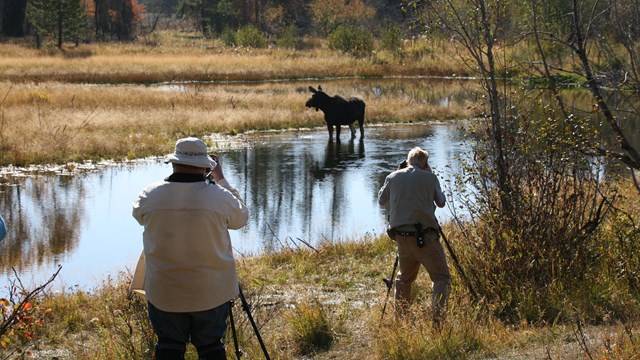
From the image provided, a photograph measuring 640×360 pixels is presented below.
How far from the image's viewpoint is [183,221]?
530 cm

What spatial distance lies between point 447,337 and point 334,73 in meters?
45.7

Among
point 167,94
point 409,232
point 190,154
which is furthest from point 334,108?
point 190,154

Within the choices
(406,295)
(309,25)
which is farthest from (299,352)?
Answer: (309,25)

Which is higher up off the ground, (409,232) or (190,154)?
(190,154)

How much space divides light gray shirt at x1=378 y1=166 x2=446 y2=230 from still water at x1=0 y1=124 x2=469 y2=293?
220 cm

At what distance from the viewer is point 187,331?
18.0 ft

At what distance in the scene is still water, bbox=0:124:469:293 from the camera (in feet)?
45.4

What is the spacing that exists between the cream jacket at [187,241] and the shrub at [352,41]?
52.6m

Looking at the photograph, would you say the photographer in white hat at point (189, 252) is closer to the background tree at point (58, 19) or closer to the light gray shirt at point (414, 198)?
the light gray shirt at point (414, 198)

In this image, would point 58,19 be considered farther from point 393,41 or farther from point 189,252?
point 189,252

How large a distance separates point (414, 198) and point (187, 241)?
3.09 metres

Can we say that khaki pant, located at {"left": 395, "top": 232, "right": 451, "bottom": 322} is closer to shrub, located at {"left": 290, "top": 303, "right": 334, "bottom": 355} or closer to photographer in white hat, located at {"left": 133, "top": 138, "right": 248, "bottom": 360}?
shrub, located at {"left": 290, "top": 303, "right": 334, "bottom": 355}

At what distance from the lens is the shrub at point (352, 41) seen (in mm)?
58031

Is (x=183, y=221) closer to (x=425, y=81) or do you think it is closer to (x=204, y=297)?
(x=204, y=297)
